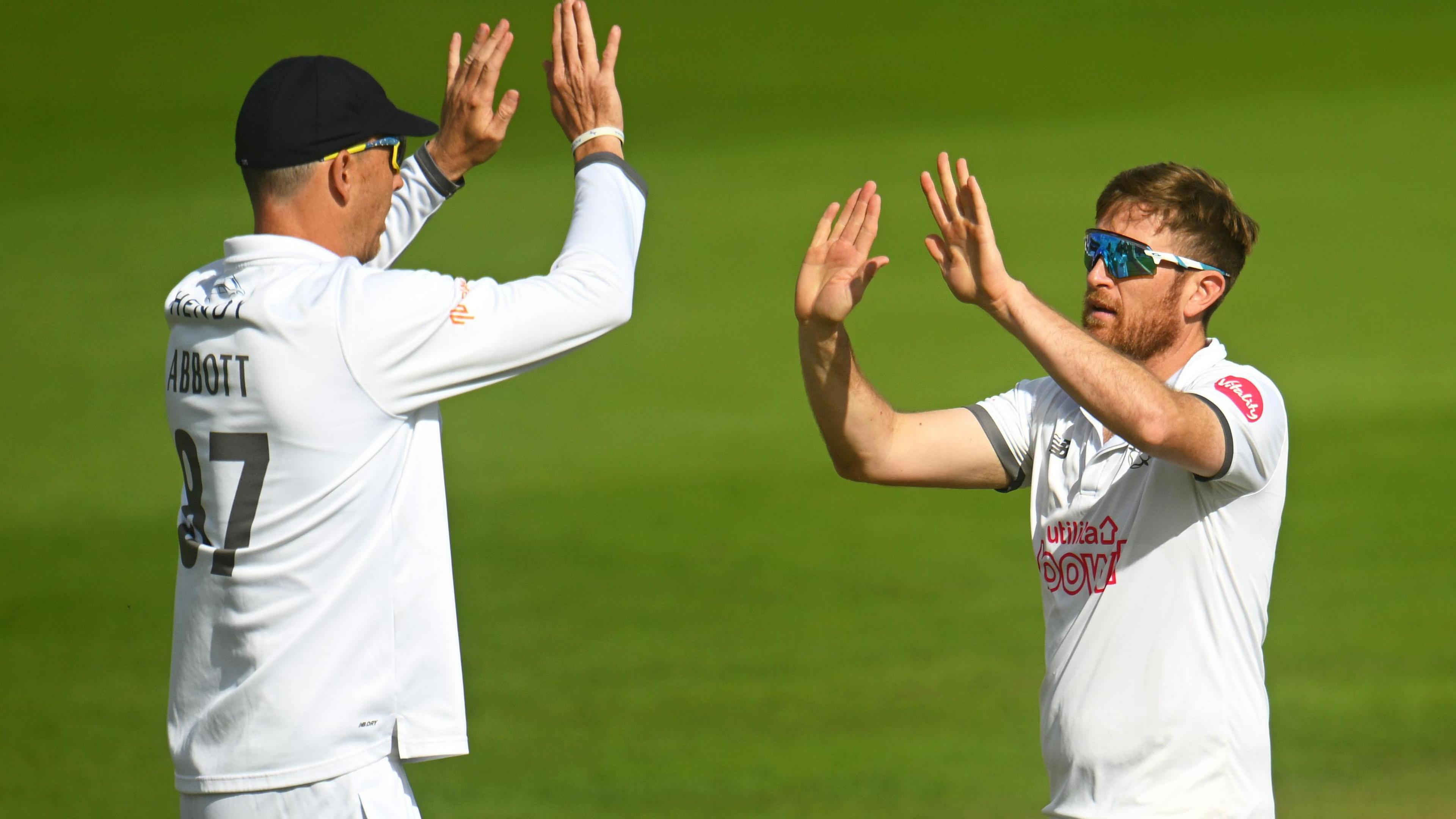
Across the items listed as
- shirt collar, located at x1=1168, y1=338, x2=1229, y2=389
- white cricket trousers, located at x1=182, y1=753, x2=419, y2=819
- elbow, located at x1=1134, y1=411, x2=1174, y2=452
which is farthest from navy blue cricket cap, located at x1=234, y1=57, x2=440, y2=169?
shirt collar, located at x1=1168, y1=338, x2=1229, y2=389

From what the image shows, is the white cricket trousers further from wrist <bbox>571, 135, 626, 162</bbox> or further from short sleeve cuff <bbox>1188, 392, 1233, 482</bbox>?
short sleeve cuff <bbox>1188, 392, 1233, 482</bbox>

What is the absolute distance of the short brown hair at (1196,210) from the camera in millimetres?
2904

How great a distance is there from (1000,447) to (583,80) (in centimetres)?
114

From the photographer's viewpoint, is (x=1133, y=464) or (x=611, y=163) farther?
(x=1133, y=464)

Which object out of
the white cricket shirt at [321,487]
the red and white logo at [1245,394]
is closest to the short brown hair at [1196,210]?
the red and white logo at [1245,394]

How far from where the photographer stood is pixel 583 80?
8.38 feet

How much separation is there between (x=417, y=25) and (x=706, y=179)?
2.68 meters

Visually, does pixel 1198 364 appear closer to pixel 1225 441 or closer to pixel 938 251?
pixel 1225 441

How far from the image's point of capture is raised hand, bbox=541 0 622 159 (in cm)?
255

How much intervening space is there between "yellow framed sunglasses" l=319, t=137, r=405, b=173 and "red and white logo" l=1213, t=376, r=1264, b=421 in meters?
1.53

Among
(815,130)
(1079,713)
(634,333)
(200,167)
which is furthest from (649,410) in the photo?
(1079,713)

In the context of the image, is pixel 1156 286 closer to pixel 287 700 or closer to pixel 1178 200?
pixel 1178 200

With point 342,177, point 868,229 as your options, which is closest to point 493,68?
point 342,177

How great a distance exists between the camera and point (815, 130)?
9.66 meters
